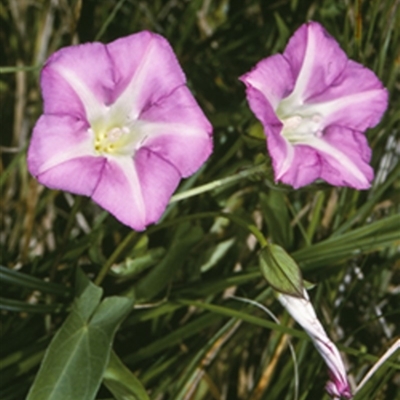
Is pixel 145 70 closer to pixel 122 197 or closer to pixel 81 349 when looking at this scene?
pixel 122 197

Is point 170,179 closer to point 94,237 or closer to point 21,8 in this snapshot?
point 94,237

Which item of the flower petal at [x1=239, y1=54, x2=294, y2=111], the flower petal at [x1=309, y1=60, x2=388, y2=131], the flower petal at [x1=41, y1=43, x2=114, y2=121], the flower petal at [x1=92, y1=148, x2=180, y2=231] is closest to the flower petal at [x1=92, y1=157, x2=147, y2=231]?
the flower petal at [x1=92, y1=148, x2=180, y2=231]

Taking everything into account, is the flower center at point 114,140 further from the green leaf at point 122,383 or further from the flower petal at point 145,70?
the green leaf at point 122,383

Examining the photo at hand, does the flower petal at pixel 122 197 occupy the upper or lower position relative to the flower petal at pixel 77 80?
lower

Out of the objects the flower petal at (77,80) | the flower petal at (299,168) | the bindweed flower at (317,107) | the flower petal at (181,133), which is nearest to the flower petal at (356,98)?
the bindweed flower at (317,107)

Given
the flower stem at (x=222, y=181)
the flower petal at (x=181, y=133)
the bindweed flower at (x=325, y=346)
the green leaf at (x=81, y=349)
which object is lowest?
the green leaf at (x=81, y=349)

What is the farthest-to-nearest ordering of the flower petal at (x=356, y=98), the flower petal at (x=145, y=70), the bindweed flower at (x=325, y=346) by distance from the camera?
the flower petal at (x=356, y=98), the flower petal at (x=145, y=70), the bindweed flower at (x=325, y=346)

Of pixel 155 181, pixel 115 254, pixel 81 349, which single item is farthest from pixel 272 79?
pixel 81 349

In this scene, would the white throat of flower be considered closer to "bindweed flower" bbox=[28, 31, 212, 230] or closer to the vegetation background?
the vegetation background
